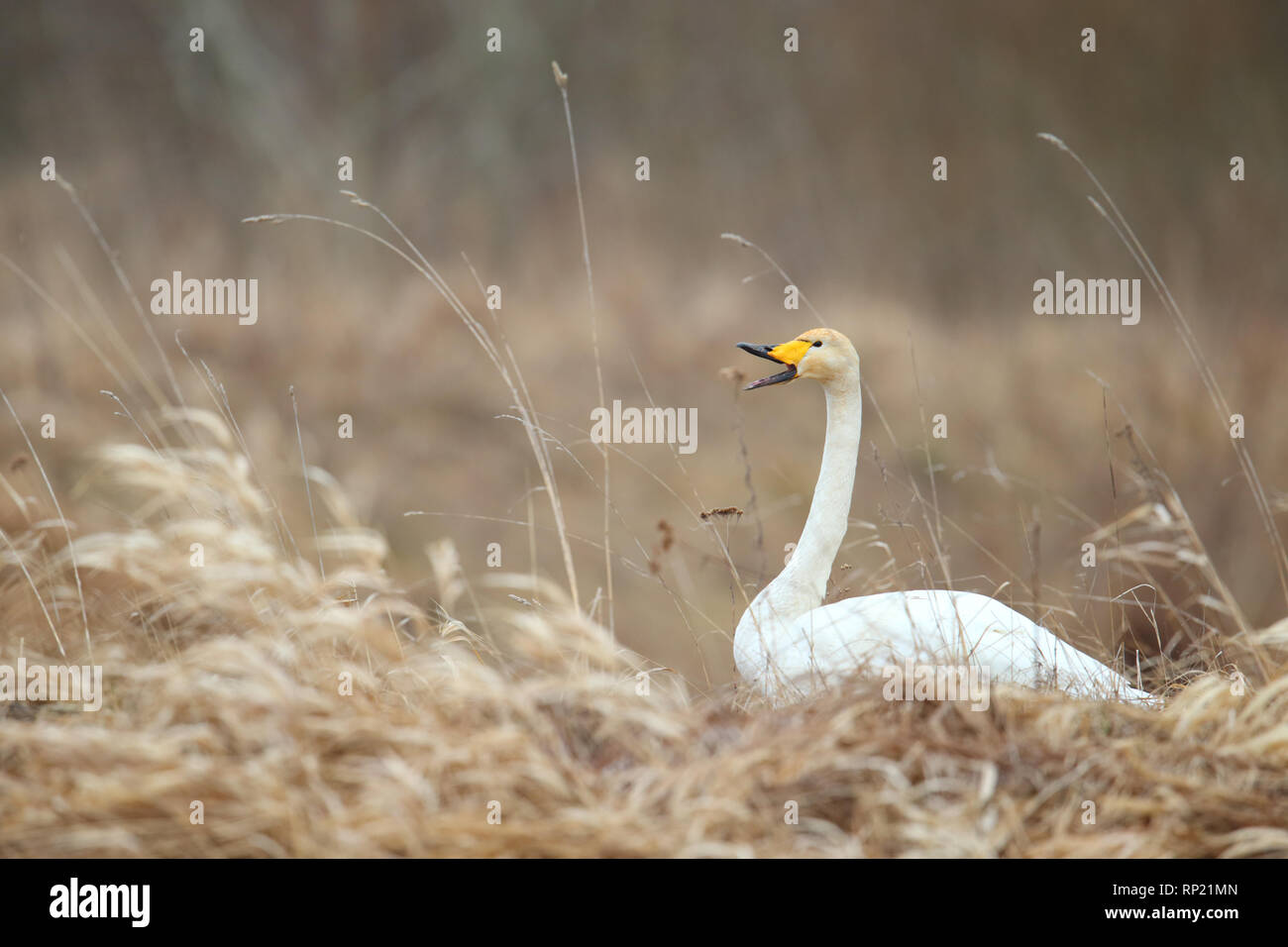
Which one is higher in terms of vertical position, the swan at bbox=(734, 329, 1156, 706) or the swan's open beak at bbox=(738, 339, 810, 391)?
the swan's open beak at bbox=(738, 339, 810, 391)

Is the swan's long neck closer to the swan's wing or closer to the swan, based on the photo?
the swan

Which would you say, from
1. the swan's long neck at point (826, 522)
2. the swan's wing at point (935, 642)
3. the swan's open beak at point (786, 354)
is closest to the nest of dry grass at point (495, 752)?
the swan's wing at point (935, 642)

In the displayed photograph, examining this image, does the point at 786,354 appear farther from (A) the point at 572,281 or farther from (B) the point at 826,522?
(A) the point at 572,281

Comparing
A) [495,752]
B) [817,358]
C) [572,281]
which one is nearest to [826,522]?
[817,358]

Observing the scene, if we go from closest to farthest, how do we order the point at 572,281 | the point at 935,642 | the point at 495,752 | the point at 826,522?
the point at 495,752 < the point at 935,642 < the point at 826,522 < the point at 572,281

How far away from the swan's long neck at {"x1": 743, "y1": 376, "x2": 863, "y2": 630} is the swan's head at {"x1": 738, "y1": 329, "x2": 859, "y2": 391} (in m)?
0.03

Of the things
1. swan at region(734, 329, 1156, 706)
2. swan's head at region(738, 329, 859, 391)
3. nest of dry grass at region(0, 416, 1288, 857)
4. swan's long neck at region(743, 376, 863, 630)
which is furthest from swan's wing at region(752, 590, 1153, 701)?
swan's head at region(738, 329, 859, 391)

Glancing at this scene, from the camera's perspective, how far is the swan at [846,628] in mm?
2457

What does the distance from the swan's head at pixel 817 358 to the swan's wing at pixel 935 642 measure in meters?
0.73

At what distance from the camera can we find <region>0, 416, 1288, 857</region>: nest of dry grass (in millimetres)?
1700

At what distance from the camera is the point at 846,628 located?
2809 millimetres

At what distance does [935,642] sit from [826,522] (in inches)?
22.8

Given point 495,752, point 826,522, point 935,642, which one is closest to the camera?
point 495,752

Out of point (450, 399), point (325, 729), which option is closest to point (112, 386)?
point (450, 399)
